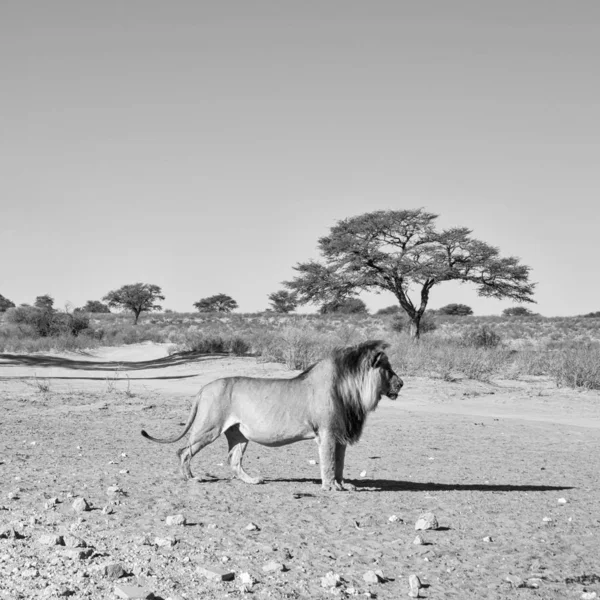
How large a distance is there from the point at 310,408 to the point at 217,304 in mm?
97029

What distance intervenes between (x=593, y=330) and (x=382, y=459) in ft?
207

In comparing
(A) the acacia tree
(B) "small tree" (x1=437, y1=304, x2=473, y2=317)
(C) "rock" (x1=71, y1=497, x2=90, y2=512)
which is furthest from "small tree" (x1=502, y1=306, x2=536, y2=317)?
(C) "rock" (x1=71, y1=497, x2=90, y2=512)

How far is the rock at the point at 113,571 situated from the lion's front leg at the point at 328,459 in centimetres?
305

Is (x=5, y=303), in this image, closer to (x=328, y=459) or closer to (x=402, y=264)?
(x=402, y=264)

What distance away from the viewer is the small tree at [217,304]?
342 feet

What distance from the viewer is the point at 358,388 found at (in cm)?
820

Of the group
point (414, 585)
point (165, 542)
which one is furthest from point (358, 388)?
point (414, 585)

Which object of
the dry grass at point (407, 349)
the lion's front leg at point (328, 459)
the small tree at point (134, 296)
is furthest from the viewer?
the small tree at point (134, 296)

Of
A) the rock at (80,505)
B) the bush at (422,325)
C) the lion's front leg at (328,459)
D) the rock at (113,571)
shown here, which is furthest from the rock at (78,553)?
the bush at (422,325)

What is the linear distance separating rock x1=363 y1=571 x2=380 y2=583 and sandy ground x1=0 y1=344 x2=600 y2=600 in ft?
0.16

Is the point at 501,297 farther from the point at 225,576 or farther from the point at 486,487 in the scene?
the point at 225,576

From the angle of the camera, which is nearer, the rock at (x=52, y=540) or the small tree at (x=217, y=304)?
the rock at (x=52, y=540)

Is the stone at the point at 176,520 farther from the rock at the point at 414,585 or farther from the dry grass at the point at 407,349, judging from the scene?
the dry grass at the point at 407,349

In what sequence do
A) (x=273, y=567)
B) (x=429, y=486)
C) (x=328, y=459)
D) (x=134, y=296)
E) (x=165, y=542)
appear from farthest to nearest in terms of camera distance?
(x=134, y=296)
(x=429, y=486)
(x=328, y=459)
(x=165, y=542)
(x=273, y=567)
